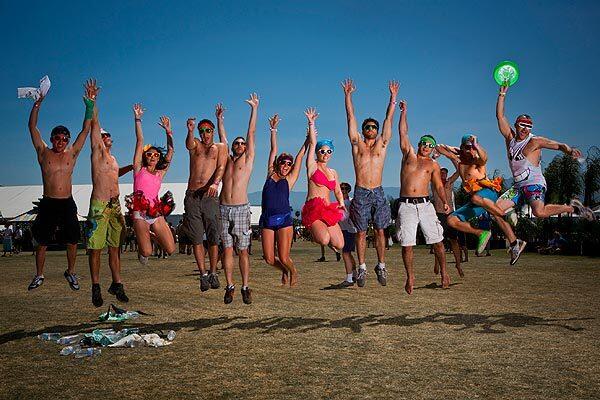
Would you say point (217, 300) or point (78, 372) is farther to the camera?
point (217, 300)

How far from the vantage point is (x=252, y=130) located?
456 inches

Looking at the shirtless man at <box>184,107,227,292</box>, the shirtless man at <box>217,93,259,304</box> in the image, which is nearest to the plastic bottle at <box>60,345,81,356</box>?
the shirtless man at <box>184,107,227,292</box>

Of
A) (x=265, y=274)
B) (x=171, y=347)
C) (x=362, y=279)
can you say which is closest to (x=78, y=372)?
(x=171, y=347)

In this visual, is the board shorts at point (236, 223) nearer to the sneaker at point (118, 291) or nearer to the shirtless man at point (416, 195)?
the sneaker at point (118, 291)

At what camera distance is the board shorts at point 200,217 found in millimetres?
12422

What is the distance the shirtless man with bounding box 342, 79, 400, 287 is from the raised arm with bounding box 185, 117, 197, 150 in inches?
120

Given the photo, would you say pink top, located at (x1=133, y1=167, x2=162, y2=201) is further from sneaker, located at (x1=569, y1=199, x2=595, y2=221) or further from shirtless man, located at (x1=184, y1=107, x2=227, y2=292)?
sneaker, located at (x1=569, y1=199, x2=595, y2=221)

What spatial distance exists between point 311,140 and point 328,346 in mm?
4035

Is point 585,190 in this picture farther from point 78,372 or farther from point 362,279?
point 78,372

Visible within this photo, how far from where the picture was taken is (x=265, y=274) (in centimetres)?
2664

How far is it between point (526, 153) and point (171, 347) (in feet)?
24.4

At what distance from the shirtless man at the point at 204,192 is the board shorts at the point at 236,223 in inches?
12.9

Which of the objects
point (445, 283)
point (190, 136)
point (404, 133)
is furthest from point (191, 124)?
point (445, 283)

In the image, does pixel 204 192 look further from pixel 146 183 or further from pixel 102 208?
pixel 102 208
